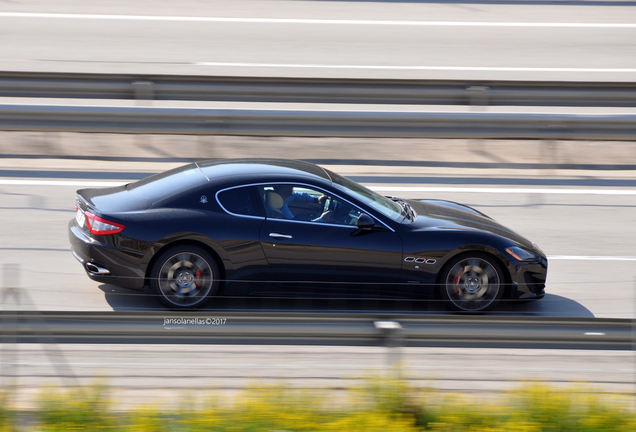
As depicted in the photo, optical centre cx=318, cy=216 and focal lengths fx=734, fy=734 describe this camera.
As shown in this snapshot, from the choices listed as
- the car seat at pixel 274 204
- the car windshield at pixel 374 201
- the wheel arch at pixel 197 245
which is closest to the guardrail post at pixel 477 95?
the car windshield at pixel 374 201

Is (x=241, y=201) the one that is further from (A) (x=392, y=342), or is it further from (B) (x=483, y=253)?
(A) (x=392, y=342)

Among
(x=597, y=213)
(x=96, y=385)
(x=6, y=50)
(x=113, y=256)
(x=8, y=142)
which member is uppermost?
(x=6, y=50)

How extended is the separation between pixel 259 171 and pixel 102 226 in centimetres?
140

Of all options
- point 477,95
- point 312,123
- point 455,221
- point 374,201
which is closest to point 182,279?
point 374,201

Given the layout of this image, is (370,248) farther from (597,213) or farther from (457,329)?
(597,213)

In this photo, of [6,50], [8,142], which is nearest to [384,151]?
[8,142]

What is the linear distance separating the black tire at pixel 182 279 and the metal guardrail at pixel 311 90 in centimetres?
533

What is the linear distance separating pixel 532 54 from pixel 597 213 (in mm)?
7112

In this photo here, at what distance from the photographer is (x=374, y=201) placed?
6.57 meters

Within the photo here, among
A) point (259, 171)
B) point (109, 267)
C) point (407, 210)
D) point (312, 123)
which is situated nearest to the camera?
point (109, 267)

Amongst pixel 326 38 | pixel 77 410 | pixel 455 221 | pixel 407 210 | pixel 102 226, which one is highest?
pixel 326 38

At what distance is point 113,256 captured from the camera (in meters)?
6.01

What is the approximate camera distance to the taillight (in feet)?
19.8

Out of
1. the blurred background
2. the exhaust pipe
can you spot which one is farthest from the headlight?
the exhaust pipe
